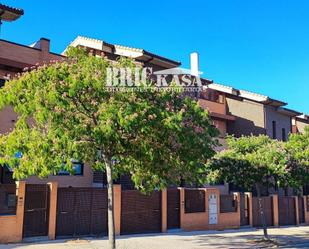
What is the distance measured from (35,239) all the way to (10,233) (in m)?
0.98

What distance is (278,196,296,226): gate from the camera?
2647cm

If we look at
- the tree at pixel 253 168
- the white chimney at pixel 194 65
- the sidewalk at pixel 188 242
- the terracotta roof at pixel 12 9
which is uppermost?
the terracotta roof at pixel 12 9

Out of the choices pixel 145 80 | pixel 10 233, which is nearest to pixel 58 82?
pixel 145 80

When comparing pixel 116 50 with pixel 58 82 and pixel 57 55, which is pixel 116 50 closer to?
pixel 57 55

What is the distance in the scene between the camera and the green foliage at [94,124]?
10344 millimetres

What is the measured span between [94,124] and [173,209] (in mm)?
10308

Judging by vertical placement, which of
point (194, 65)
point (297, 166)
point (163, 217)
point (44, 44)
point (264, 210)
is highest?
point (44, 44)

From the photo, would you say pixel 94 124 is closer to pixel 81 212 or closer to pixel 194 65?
pixel 81 212

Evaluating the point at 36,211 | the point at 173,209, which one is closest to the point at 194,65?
the point at 173,209

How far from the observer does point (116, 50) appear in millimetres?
26234

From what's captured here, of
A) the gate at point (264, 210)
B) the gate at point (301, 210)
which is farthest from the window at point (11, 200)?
the gate at point (301, 210)

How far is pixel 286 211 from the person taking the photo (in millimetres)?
26953

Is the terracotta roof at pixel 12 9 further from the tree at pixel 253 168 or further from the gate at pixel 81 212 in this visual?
the tree at pixel 253 168

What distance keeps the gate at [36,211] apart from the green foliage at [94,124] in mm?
4384
